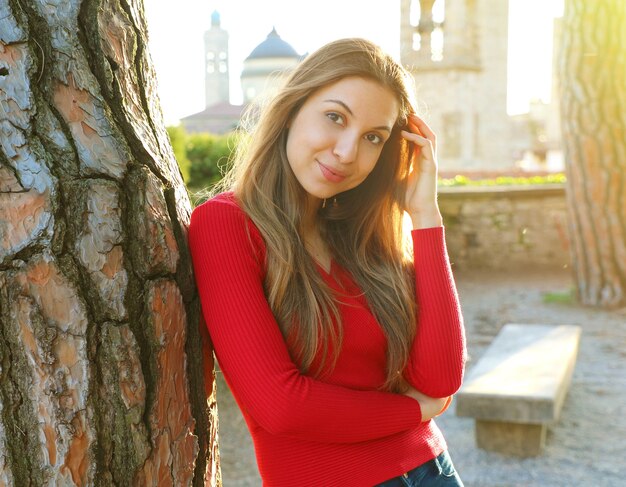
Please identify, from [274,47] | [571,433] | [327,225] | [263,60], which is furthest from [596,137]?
[263,60]

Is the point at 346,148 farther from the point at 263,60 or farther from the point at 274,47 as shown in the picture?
the point at 263,60

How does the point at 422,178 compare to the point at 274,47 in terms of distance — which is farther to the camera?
the point at 274,47

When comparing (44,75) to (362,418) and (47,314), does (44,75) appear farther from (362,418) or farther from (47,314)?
(362,418)

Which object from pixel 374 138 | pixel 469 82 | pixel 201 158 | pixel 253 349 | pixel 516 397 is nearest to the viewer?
pixel 253 349

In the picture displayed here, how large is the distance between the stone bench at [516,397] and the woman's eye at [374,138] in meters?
2.40

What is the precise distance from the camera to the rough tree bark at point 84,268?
1.23 metres

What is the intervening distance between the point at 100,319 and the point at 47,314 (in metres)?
0.09

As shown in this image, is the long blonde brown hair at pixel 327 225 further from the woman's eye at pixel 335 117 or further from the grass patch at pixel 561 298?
the grass patch at pixel 561 298

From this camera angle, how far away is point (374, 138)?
5.81ft

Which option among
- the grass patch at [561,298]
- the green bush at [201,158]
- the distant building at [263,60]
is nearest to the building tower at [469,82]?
the green bush at [201,158]

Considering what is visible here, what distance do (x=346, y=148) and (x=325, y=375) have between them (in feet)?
1.66

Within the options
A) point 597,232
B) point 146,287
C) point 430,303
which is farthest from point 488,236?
point 146,287

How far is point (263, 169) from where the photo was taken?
5.88 feet

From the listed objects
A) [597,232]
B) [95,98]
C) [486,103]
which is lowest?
[597,232]
